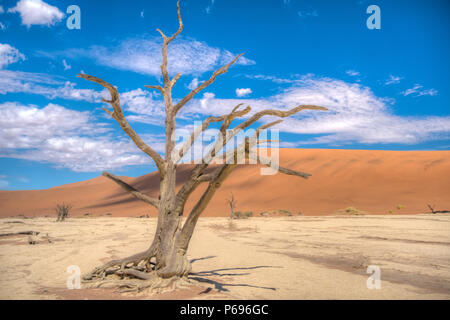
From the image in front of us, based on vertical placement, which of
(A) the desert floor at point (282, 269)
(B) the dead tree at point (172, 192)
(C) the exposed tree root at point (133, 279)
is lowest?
(A) the desert floor at point (282, 269)

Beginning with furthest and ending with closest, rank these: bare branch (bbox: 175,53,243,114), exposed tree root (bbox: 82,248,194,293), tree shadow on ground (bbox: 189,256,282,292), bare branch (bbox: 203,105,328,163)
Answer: bare branch (bbox: 175,53,243,114) → tree shadow on ground (bbox: 189,256,282,292) → bare branch (bbox: 203,105,328,163) → exposed tree root (bbox: 82,248,194,293)

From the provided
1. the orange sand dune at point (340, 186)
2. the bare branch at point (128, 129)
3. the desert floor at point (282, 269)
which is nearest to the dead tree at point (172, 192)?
the bare branch at point (128, 129)

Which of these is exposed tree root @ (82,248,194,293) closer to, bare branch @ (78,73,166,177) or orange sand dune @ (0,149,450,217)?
bare branch @ (78,73,166,177)

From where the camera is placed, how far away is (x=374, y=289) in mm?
5070

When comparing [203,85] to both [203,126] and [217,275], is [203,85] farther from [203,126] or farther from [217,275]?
[217,275]

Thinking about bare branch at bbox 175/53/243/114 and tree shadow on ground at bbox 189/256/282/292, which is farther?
bare branch at bbox 175/53/243/114

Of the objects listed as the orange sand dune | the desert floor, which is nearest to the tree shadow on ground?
the desert floor

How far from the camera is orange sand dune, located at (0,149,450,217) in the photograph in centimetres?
2708

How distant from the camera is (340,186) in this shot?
33.6 meters

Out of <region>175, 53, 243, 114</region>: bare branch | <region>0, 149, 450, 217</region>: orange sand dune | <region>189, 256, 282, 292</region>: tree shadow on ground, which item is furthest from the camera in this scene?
<region>0, 149, 450, 217</region>: orange sand dune

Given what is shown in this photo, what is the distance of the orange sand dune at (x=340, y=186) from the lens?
27078 mm

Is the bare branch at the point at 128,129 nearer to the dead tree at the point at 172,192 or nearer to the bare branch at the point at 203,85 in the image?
the dead tree at the point at 172,192
